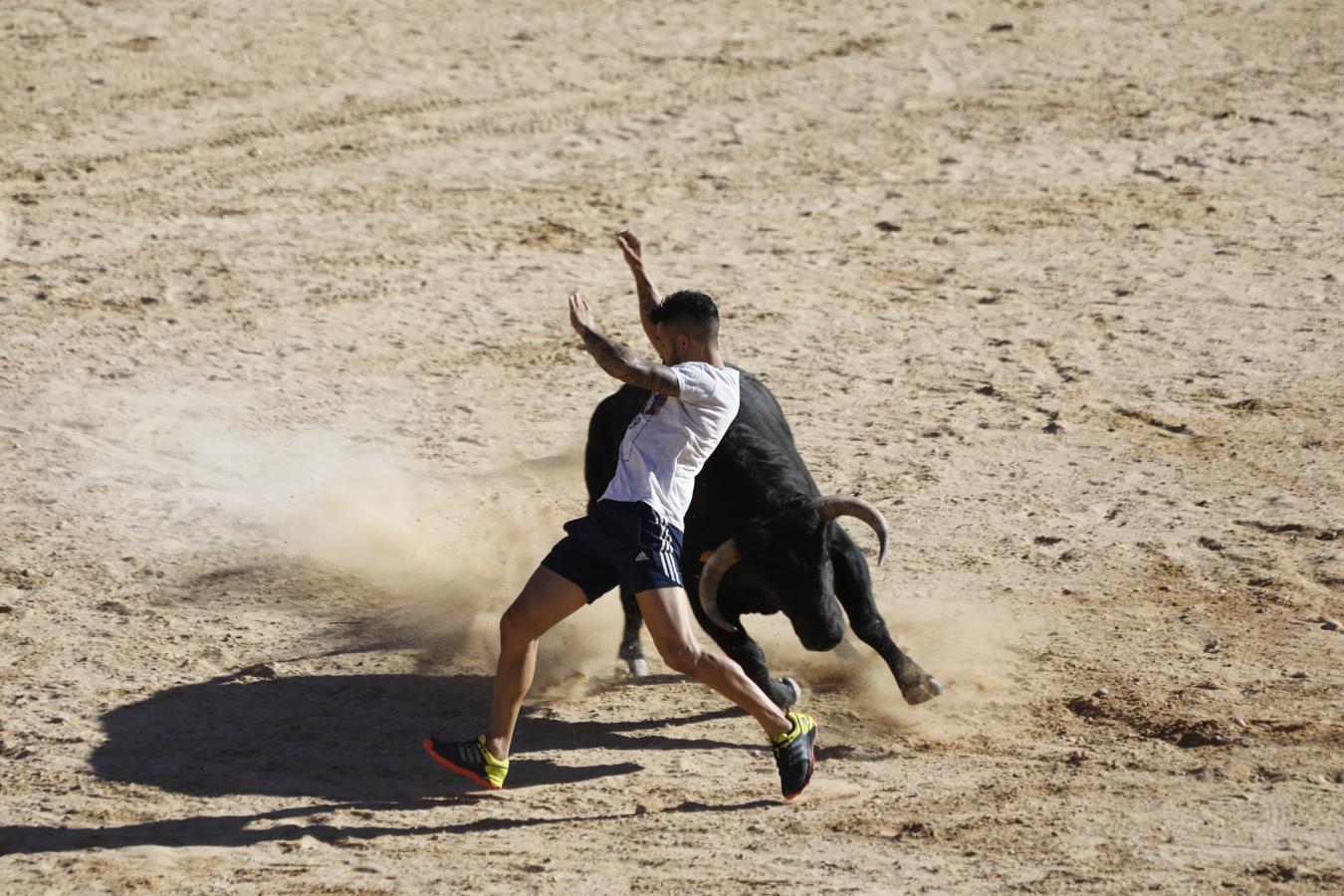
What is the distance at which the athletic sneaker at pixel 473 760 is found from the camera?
6453 mm

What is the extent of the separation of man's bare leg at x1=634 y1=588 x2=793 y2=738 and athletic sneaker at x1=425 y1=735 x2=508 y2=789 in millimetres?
871

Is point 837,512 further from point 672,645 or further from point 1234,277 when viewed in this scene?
point 1234,277

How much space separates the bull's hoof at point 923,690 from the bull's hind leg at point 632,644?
4.61ft

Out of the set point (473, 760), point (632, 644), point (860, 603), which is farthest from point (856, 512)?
point (473, 760)

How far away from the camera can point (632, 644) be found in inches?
317

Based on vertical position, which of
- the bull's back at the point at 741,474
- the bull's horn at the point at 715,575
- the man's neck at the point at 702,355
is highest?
the man's neck at the point at 702,355

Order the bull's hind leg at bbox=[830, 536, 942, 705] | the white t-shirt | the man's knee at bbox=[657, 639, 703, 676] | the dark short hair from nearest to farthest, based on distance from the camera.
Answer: the man's knee at bbox=[657, 639, 703, 676]
the white t-shirt
the dark short hair
the bull's hind leg at bbox=[830, 536, 942, 705]

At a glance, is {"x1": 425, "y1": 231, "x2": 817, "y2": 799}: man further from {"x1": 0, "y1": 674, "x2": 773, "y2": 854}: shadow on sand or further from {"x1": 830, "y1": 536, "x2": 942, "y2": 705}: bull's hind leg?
{"x1": 830, "y1": 536, "x2": 942, "y2": 705}: bull's hind leg

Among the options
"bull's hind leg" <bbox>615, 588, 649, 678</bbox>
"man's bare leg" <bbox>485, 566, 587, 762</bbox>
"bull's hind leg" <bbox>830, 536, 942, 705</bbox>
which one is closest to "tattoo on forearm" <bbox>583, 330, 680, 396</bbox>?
"man's bare leg" <bbox>485, 566, 587, 762</bbox>

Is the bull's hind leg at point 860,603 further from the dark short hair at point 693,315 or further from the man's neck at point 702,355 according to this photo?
the dark short hair at point 693,315

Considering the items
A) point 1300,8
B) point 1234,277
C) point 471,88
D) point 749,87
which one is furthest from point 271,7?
point 1300,8

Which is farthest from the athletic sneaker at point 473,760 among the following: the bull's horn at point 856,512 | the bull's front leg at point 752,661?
the bull's horn at point 856,512

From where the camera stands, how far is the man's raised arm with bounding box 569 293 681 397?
5906 millimetres

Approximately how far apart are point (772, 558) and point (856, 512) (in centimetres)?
48
